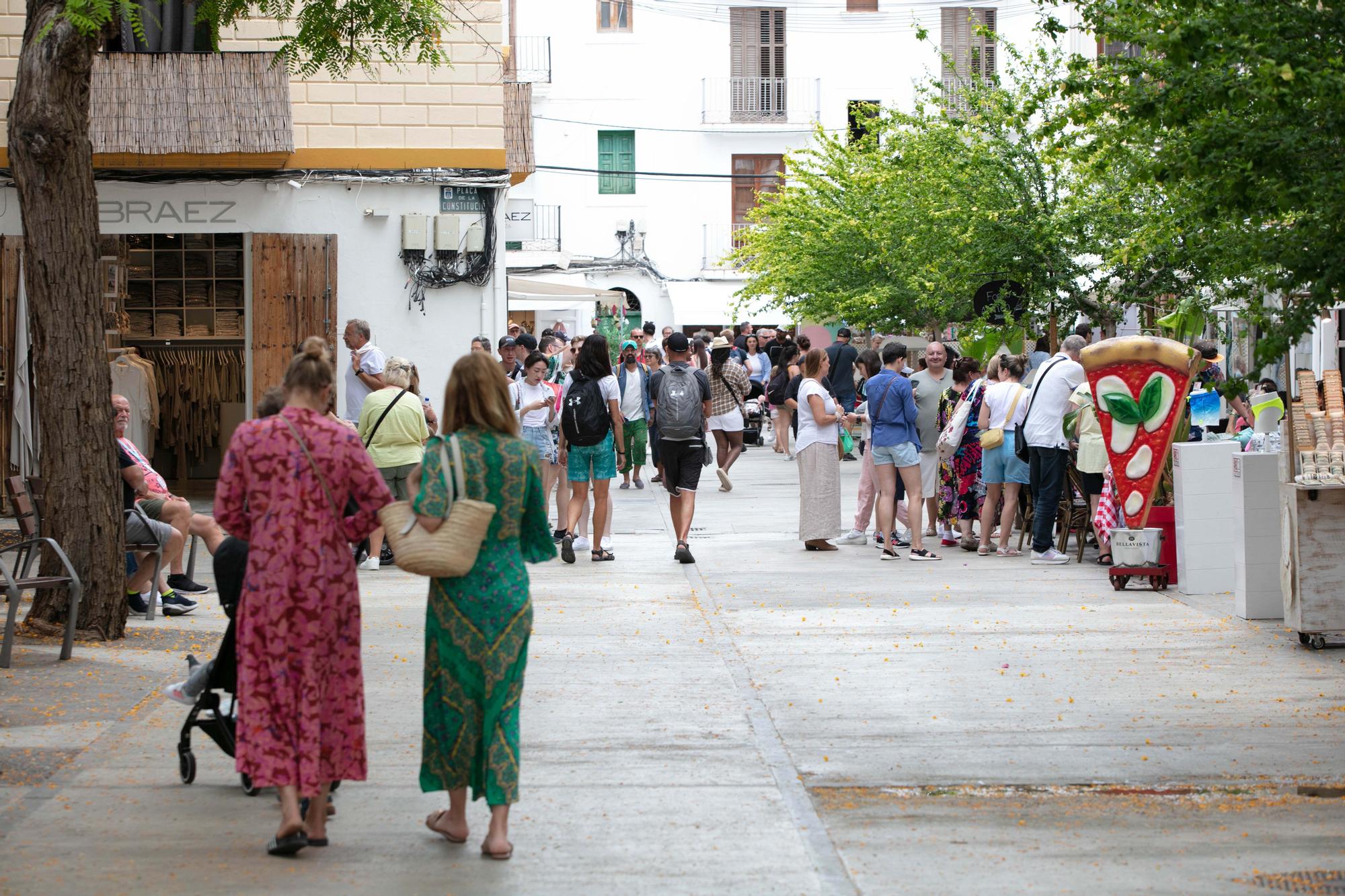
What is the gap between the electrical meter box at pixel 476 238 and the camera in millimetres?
17562

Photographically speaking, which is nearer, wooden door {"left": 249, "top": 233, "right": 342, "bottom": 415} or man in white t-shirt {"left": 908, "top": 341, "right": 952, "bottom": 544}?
man in white t-shirt {"left": 908, "top": 341, "right": 952, "bottom": 544}

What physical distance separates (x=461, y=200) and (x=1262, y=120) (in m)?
11.6

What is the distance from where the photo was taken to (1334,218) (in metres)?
7.07

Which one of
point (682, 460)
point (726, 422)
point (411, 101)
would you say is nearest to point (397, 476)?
point (682, 460)

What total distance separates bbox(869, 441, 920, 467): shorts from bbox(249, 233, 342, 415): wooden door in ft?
20.5

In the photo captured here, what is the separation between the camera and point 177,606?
11.1m

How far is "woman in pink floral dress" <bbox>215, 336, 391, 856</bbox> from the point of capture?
559 centimetres

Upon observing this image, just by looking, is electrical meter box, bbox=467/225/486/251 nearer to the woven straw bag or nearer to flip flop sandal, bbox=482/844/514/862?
the woven straw bag

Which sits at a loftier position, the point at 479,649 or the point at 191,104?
the point at 191,104

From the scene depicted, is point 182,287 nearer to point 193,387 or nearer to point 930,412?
point 193,387

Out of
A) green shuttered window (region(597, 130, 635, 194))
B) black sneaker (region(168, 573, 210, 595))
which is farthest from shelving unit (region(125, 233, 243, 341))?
green shuttered window (region(597, 130, 635, 194))

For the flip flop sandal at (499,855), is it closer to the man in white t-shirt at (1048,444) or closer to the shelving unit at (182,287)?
the man in white t-shirt at (1048,444)

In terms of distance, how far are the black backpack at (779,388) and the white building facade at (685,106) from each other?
20620 mm

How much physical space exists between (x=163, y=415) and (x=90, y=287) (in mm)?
9700
